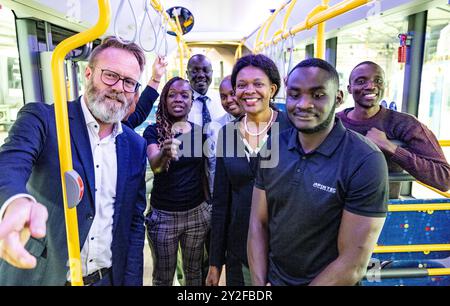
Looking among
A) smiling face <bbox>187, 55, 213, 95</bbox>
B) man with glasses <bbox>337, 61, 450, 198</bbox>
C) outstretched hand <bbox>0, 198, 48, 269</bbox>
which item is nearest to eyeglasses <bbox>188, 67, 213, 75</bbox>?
smiling face <bbox>187, 55, 213, 95</bbox>

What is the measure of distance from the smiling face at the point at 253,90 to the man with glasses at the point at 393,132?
46 centimetres

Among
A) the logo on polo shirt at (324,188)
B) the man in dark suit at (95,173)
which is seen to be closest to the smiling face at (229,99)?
the man in dark suit at (95,173)

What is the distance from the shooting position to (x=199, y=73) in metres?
2.86

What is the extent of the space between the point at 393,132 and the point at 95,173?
4.45 feet

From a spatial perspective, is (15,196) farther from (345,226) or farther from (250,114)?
(250,114)

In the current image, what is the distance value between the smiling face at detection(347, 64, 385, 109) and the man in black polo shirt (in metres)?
0.58

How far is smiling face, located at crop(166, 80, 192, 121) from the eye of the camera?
77.9 inches

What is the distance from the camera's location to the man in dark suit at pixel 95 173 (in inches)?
42.5

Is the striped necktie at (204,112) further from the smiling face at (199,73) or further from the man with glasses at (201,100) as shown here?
the smiling face at (199,73)

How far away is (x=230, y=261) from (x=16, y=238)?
109 centimetres

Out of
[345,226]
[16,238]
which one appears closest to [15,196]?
[16,238]

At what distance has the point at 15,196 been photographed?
73 centimetres

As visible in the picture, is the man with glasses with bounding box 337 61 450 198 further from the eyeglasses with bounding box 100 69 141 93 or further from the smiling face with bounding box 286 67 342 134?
the eyeglasses with bounding box 100 69 141 93
